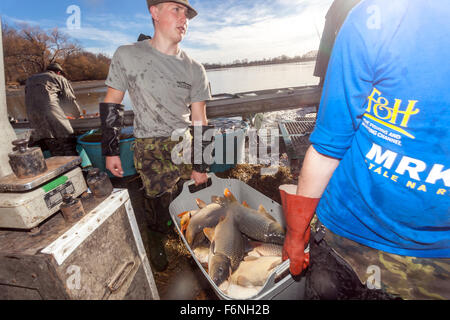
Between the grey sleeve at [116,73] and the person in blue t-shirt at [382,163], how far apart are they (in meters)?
2.10

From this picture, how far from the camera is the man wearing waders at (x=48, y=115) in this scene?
14.9 ft

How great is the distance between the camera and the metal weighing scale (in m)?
1.09

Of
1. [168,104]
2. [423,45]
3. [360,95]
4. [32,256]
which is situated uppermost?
[423,45]

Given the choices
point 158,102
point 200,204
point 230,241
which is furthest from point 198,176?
point 158,102

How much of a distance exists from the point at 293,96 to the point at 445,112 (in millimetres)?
4785

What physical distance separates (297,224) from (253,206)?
1.79 metres

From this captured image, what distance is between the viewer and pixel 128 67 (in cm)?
223

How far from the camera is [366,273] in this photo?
1.10m

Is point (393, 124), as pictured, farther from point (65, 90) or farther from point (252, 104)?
point (65, 90)

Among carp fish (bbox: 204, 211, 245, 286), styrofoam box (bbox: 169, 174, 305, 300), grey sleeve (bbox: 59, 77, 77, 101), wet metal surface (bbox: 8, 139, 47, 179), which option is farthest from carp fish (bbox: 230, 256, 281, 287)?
grey sleeve (bbox: 59, 77, 77, 101)

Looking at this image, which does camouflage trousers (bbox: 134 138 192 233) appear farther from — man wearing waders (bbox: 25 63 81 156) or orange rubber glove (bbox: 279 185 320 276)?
man wearing waders (bbox: 25 63 81 156)

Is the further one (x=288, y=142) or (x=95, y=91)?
(x=95, y=91)
